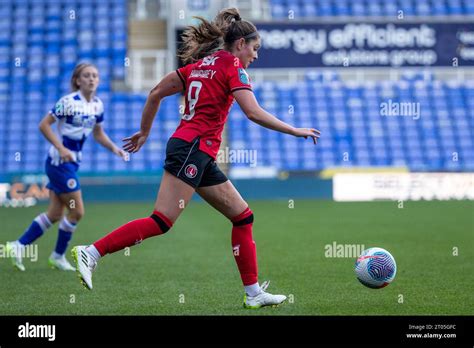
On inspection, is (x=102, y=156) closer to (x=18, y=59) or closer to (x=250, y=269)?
(x=18, y=59)

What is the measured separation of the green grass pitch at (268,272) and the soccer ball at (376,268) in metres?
0.17

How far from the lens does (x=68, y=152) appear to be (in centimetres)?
941

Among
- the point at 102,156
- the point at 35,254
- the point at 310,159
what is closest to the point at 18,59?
the point at 102,156

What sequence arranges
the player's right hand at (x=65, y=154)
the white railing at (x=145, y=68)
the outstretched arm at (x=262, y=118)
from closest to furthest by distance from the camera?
1. the outstretched arm at (x=262, y=118)
2. the player's right hand at (x=65, y=154)
3. the white railing at (x=145, y=68)

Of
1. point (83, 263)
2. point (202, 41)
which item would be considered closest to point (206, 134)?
point (202, 41)

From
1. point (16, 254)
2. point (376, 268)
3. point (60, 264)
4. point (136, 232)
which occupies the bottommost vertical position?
point (60, 264)

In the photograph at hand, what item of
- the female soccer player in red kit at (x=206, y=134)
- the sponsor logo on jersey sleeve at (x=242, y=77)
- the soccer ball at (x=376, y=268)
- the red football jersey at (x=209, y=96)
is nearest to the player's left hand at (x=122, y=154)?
the female soccer player in red kit at (x=206, y=134)

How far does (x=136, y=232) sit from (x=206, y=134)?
2.95ft

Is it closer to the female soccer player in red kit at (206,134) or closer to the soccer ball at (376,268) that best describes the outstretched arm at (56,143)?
the female soccer player in red kit at (206,134)

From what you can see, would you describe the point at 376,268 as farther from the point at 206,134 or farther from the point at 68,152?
the point at 68,152

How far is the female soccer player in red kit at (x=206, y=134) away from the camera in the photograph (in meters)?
6.42

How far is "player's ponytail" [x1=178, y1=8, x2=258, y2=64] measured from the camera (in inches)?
262

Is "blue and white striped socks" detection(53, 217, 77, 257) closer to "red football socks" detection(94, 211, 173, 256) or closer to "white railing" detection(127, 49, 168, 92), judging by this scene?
"red football socks" detection(94, 211, 173, 256)

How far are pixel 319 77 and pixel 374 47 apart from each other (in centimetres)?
336
